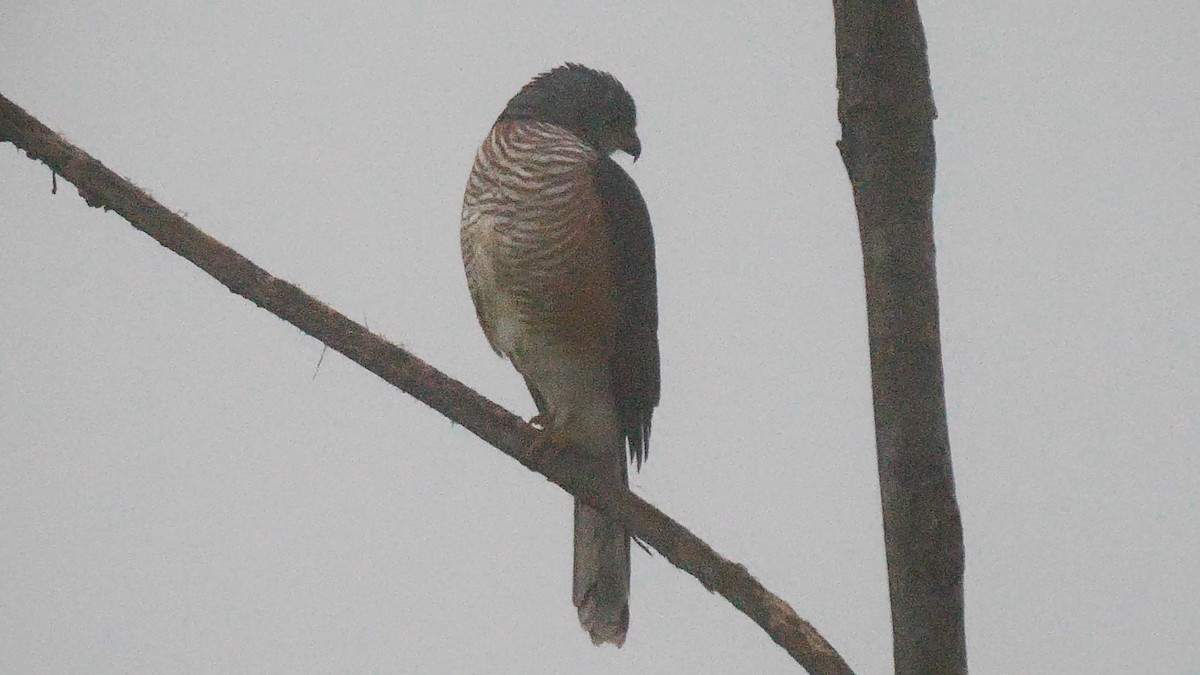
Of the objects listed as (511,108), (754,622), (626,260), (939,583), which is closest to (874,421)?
(939,583)

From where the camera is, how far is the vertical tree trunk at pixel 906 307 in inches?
85.4

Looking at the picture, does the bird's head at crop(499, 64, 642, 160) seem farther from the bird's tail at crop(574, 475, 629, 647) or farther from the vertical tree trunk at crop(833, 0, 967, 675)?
the vertical tree trunk at crop(833, 0, 967, 675)

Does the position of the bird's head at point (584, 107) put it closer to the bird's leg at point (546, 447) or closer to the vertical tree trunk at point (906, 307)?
the bird's leg at point (546, 447)

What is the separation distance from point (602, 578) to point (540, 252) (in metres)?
1.17

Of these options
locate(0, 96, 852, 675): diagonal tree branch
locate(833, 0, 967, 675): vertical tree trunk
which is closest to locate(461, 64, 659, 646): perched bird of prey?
locate(0, 96, 852, 675): diagonal tree branch

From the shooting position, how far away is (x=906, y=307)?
2180 mm

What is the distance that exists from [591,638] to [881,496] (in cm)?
217

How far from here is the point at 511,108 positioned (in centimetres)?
466

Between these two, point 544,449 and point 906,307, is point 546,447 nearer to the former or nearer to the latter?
point 544,449

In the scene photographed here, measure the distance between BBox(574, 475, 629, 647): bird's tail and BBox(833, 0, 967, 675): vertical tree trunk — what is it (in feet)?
6.72

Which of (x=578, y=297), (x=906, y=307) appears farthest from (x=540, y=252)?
(x=906, y=307)

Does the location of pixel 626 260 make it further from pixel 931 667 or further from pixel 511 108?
pixel 931 667

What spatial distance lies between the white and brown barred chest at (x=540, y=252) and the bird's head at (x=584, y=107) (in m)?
0.34

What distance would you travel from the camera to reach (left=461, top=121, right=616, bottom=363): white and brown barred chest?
4.04 m
